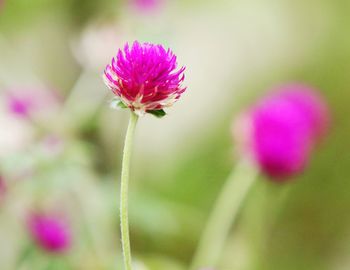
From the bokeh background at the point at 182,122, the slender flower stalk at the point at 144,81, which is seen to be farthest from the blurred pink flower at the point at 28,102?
the slender flower stalk at the point at 144,81

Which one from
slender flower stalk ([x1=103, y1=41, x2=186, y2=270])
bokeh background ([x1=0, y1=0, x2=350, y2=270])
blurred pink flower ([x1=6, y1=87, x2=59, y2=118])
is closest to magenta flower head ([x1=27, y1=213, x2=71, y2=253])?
bokeh background ([x1=0, y1=0, x2=350, y2=270])

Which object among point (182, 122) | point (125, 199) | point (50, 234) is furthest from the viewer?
point (182, 122)

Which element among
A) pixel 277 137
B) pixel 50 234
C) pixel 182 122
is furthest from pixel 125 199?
pixel 182 122

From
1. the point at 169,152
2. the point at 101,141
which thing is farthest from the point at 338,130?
the point at 101,141

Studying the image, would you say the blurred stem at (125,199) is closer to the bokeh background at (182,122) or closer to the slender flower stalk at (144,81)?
the slender flower stalk at (144,81)

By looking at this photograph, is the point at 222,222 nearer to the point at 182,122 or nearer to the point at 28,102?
the point at 28,102
